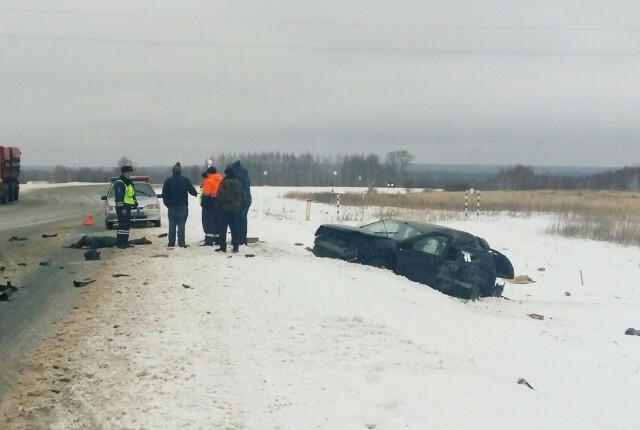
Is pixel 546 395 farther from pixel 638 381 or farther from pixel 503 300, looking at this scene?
pixel 503 300

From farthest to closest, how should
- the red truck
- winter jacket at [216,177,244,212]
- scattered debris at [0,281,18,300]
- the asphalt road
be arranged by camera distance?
the red truck → winter jacket at [216,177,244,212] → scattered debris at [0,281,18,300] → the asphalt road

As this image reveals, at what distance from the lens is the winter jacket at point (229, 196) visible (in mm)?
13500

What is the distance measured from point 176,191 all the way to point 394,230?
504cm

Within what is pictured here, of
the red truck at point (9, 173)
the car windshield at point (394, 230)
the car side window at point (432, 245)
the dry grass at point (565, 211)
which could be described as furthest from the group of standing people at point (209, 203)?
the red truck at point (9, 173)

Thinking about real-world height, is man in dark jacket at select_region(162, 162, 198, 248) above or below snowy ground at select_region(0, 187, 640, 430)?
above

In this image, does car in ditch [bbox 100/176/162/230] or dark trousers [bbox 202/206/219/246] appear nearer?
dark trousers [bbox 202/206/219/246]

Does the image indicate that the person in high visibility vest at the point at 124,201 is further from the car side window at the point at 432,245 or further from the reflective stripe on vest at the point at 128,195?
the car side window at the point at 432,245

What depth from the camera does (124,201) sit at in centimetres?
1427

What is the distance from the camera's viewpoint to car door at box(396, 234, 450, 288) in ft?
43.1

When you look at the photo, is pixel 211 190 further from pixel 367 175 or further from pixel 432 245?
pixel 367 175

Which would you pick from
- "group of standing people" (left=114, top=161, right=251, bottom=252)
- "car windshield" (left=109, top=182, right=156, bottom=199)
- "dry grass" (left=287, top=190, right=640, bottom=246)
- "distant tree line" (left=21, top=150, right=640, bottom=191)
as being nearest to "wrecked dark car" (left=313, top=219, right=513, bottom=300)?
"group of standing people" (left=114, top=161, right=251, bottom=252)

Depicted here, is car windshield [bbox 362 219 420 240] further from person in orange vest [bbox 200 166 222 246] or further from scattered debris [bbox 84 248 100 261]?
scattered debris [bbox 84 248 100 261]

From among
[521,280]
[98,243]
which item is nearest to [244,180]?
[98,243]

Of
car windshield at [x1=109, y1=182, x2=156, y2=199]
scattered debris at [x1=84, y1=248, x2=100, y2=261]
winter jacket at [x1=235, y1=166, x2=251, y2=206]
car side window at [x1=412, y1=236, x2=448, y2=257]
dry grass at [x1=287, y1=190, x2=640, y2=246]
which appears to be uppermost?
winter jacket at [x1=235, y1=166, x2=251, y2=206]
